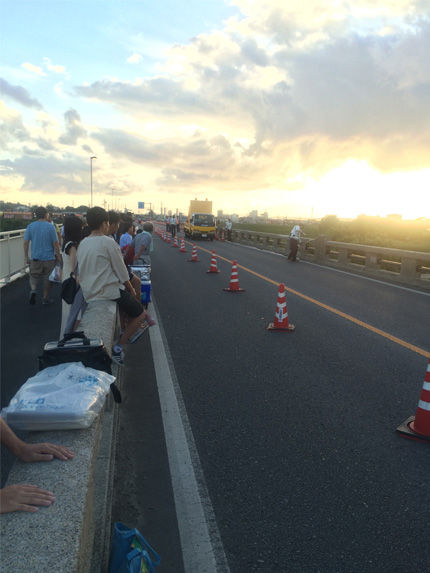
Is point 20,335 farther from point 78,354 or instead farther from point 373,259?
point 373,259

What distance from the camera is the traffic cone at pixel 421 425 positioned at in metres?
4.11

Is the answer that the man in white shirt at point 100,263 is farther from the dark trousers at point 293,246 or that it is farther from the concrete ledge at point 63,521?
the dark trousers at point 293,246

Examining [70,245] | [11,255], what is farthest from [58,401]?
[11,255]

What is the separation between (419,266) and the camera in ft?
48.3

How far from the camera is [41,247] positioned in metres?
9.61

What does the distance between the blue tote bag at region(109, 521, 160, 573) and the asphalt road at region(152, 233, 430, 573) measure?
52 centimetres

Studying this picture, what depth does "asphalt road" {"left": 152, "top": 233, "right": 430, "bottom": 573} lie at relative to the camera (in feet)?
9.09

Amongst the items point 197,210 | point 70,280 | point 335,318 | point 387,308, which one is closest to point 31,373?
point 70,280

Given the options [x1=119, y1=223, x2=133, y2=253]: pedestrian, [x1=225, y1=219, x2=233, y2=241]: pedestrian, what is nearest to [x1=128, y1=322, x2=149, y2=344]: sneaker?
[x1=119, y1=223, x2=133, y2=253]: pedestrian

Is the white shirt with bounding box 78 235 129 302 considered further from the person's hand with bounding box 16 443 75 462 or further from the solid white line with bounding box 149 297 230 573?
the person's hand with bounding box 16 443 75 462

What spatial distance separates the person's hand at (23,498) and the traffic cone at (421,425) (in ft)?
11.0

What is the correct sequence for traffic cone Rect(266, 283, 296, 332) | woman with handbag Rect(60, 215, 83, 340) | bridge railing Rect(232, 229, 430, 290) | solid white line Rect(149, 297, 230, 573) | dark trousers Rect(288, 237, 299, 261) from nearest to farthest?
1. solid white line Rect(149, 297, 230, 573)
2. woman with handbag Rect(60, 215, 83, 340)
3. traffic cone Rect(266, 283, 296, 332)
4. bridge railing Rect(232, 229, 430, 290)
5. dark trousers Rect(288, 237, 299, 261)

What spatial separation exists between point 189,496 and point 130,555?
98cm

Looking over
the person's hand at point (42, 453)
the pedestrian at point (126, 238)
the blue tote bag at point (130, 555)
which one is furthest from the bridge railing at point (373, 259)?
the person's hand at point (42, 453)
